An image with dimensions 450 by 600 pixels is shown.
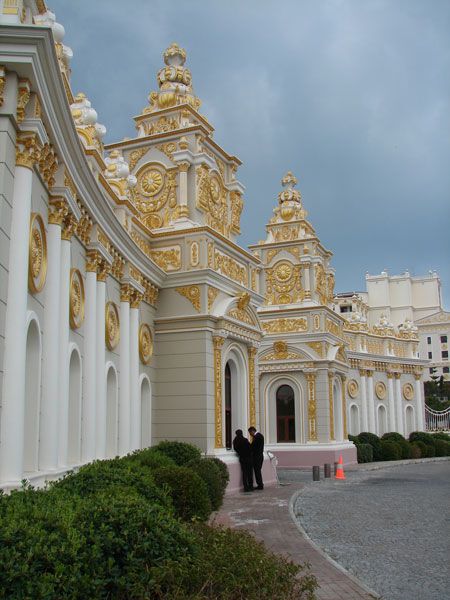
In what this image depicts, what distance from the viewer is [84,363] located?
12.1 m

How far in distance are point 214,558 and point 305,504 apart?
10140mm

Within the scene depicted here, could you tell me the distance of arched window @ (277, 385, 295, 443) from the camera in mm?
29906

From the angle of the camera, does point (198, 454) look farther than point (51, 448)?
Yes

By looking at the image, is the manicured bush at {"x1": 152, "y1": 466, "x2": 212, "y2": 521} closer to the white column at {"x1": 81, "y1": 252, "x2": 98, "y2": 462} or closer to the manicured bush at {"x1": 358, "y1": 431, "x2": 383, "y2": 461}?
the white column at {"x1": 81, "y1": 252, "x2": 98, "y2": 462}

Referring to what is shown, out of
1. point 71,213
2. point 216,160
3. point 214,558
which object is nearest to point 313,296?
point 216,160

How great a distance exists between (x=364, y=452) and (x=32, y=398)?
85.0 feet

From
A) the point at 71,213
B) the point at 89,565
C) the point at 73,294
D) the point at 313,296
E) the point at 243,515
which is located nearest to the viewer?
the point at 89,565

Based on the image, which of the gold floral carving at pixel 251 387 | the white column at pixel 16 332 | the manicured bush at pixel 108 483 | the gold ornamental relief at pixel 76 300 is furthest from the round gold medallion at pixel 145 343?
the manicured bush at pixel 108 483

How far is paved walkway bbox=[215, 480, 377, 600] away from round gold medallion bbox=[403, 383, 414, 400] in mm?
25493

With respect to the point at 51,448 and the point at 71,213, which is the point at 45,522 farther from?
the point at 71,213

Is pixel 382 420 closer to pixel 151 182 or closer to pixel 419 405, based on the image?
pixel 419 405

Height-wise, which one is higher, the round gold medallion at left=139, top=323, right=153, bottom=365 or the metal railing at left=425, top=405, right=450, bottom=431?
the round gold medallion at left=139, top=323, right=153, bottom=365

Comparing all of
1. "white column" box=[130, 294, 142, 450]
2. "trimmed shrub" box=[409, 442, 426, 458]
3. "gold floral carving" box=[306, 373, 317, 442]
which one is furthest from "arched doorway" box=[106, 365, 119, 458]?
"trimmed shrub" box=[409, 442, 426, 458]

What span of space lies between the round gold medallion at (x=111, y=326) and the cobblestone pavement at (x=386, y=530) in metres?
5.31
